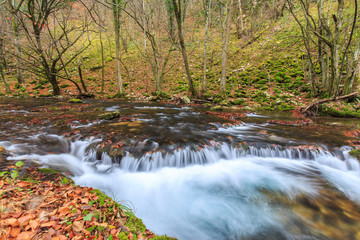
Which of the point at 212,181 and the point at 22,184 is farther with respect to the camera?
the point at 212,181

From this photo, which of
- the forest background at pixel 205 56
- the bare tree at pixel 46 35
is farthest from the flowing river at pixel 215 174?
the bare tree at pixel 46 35

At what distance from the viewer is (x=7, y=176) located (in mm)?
2627

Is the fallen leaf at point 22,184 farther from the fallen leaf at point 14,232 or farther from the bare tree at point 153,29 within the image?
the bare tree at point 153,29

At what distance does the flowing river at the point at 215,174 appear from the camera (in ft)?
9.44

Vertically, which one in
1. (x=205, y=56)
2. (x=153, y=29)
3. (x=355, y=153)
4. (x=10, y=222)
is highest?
(x=153, y=29)

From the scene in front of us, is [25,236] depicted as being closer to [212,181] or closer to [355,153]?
[212,181]

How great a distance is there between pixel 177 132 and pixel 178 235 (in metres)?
3.57

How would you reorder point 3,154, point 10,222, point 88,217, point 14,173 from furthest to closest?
point 3,154 → point 14,173 → point 88,217 → point 10,222

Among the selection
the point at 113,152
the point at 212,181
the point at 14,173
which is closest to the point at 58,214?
the point at 14,173

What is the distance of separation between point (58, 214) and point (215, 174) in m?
3.37

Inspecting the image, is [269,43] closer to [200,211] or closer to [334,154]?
[334,154]

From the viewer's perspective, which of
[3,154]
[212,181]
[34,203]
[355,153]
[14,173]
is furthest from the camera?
[355,153]

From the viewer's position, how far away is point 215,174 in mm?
4266

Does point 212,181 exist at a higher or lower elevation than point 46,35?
lower
